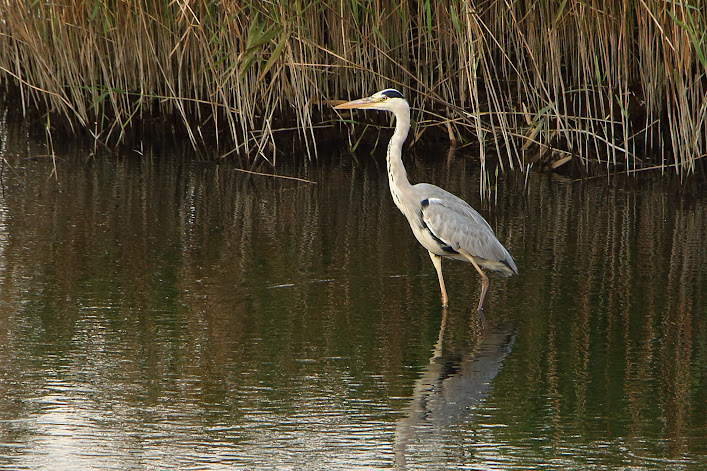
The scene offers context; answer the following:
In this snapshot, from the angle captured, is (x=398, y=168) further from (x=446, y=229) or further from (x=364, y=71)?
(x=364, y=71)

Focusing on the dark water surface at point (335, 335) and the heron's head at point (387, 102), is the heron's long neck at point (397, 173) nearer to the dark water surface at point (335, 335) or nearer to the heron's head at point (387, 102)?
the heron's head at point (387, 102)

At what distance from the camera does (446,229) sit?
225 inches

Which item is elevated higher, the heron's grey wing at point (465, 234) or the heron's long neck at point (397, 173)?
the heron's long neck at point (397, 173)

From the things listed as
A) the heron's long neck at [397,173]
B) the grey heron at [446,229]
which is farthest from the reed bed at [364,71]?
the grey heron at [446,229]

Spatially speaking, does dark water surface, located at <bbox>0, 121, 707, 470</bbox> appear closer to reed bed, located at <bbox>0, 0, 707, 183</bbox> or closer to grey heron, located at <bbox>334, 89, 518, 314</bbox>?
grey heron, located at <bbox>334, 89, 518, 314</bbox>

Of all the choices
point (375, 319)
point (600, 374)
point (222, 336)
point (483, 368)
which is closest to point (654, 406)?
point (600, 374)

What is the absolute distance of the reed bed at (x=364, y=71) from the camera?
8406mm

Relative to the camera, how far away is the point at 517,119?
32.9 feet

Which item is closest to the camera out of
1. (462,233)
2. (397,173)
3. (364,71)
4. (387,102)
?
(462,233)

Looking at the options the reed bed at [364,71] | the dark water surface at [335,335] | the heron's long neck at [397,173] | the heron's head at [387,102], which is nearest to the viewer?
the dark water surface at [335,335]

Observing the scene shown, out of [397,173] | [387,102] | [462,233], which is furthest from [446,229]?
[387,102]

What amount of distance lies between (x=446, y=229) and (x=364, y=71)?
414cm

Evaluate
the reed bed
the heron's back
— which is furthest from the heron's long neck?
the reed bed

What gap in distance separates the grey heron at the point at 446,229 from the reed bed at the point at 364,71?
2347 mm
